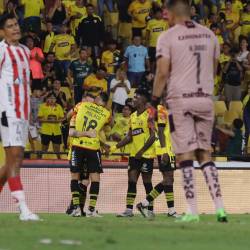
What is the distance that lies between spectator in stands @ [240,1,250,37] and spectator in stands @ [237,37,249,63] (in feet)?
2.83

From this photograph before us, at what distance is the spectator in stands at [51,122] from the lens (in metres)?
25.6

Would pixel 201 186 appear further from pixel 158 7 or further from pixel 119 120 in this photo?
pixel 158 7

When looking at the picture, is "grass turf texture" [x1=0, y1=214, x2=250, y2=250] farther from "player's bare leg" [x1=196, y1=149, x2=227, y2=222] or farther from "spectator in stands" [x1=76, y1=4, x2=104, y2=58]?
"spectator in stands" [x1=76, y1=4, x2=104, y2=58]

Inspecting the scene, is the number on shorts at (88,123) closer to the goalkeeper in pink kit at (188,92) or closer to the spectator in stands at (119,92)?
the goalkeeper in pink kit at (188,92)

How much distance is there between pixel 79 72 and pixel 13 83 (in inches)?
599

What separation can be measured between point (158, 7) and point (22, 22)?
156 inches

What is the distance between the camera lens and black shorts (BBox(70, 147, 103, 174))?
1973cm

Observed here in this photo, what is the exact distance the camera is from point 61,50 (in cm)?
2888

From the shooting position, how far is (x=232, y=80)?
2931cm

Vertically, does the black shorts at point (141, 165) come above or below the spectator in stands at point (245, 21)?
below

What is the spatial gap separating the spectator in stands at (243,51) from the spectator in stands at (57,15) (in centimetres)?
482

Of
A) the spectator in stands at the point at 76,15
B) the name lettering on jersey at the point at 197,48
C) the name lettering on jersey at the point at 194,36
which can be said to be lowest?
the name lettering on jersey at the point at 197,48

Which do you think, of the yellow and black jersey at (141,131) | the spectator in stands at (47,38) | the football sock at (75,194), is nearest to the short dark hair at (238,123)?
the spectator in stands at (47,38)

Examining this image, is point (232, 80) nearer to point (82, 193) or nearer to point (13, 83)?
point (82, 193)
